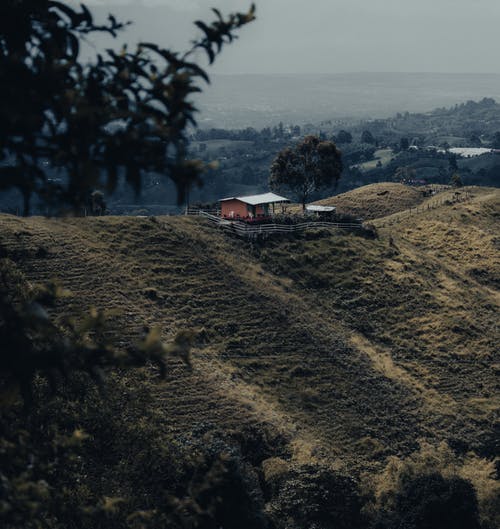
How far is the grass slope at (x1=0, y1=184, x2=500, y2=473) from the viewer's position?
43250mm

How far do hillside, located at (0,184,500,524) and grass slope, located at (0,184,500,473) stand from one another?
139mm

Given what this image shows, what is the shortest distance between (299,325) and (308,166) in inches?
1408

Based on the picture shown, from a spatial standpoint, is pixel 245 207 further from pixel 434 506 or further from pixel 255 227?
pixel 434 506

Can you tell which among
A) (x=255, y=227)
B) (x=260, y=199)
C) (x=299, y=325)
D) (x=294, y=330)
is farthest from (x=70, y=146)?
(x=260, y=199)

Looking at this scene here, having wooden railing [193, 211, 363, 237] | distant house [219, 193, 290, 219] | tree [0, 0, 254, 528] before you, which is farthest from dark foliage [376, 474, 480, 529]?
distant house [219, 193, 290, 219]

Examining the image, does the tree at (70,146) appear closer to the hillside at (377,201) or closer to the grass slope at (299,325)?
the grass slope at (299,325)

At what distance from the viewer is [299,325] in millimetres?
55344

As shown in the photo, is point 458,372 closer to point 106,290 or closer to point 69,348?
point 106,290

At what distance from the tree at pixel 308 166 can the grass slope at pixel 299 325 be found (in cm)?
1283

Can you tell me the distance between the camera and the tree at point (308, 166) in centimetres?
8581

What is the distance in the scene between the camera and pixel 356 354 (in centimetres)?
5338

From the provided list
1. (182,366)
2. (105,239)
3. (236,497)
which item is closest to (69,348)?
(236,497)

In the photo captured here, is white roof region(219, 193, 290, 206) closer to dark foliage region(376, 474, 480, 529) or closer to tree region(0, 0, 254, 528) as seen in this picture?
dark foliage region(376, 474, 480, 529)

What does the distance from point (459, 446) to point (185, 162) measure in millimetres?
43328
